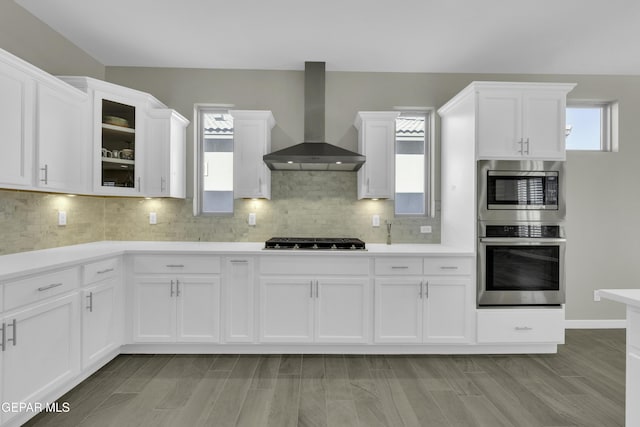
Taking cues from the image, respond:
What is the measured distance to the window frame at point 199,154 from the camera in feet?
12.4

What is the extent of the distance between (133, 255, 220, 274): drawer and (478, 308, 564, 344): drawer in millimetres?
2361

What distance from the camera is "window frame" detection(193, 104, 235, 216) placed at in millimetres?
3780

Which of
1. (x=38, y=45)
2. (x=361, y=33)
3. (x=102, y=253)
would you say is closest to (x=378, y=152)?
(x=361, y=33)

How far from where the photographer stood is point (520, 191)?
3033 mm

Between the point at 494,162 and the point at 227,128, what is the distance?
8.91 ft

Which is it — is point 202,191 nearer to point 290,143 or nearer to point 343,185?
point 290,143

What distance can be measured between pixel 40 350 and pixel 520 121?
3864mm

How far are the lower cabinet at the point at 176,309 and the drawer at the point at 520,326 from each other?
2.30 m

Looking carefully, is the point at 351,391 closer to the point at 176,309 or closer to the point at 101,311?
the point at 176,309

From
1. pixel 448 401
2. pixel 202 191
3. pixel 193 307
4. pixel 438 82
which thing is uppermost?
pixel 438 82

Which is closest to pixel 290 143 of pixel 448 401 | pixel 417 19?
pixel 417 19

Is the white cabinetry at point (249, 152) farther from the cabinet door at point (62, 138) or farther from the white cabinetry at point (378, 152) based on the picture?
the cabinet door at point (62, 138)

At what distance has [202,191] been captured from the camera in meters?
3.84

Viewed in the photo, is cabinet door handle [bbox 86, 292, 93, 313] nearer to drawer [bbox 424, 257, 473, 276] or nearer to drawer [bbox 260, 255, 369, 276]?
drawer [bbox 260, 255, 369, 276]
